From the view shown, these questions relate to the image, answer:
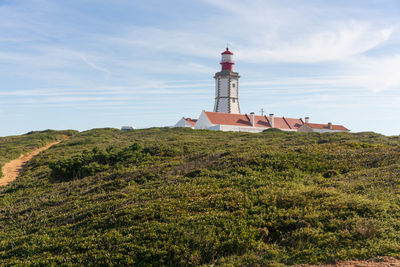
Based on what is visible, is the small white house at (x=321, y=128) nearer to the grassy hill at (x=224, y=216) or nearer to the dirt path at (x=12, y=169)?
the dirt path at (x=12, y=169)

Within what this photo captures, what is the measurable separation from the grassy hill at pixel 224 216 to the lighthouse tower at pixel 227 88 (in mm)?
52234

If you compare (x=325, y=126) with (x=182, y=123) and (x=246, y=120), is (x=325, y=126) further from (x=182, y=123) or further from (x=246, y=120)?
(x=182, y=123)

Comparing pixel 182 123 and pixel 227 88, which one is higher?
pixel 227 88

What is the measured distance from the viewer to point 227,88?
6875 centimetres

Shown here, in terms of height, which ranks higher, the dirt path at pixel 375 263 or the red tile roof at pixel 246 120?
the red tile roof at pixel 246 120

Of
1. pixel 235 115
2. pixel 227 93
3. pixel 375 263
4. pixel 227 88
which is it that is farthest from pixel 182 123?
pixel 375 263

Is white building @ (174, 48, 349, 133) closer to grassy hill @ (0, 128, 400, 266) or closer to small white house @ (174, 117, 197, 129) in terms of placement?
small white house @ (174, 117, 197, 129)

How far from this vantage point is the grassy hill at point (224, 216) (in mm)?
8203

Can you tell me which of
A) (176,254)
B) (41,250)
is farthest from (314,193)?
(41,250)

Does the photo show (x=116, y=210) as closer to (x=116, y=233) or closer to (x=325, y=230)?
(x=116, y=233)

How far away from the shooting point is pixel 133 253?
830cm

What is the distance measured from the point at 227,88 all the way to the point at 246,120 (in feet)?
28.9

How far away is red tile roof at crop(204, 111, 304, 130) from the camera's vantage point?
60197mm

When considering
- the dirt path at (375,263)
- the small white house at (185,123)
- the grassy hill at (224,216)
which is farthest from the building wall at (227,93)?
the dirt path at (375,263)
